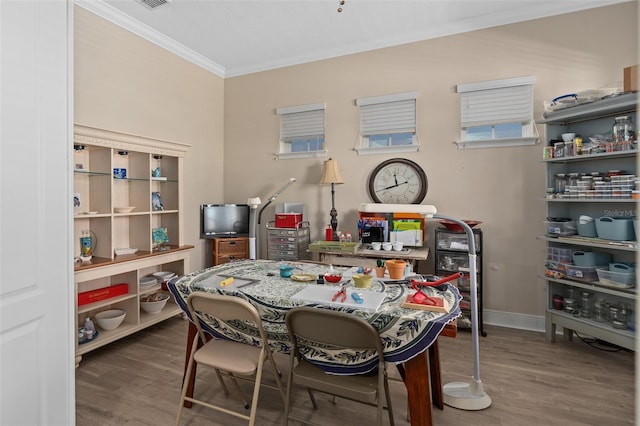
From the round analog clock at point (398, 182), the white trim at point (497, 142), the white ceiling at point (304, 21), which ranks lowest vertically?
the round analog clock at point (398, 182)

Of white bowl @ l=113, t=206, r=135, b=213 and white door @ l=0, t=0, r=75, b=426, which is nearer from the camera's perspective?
white door @ l=0, t=0, r=75, b=426

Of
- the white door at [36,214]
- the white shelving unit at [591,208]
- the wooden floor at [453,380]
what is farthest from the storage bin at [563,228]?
the white door at [36,214]

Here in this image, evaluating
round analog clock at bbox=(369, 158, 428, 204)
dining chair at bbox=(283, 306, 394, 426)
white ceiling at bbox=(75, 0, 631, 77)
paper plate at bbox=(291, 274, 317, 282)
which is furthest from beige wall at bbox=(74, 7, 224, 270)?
dining chair at bbox=(283, 306, 394, 426)

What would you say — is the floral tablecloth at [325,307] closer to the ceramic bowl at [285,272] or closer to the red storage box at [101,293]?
the ceramic bowl at [285,272]

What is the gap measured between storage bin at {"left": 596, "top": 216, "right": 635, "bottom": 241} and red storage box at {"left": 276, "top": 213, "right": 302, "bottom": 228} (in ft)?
10.1

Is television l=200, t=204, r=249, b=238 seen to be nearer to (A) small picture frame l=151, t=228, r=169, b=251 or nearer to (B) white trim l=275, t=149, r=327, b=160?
(A) small picture frame l=151, t=228, r=169, b=251

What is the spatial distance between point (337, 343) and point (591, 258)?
2.83 m

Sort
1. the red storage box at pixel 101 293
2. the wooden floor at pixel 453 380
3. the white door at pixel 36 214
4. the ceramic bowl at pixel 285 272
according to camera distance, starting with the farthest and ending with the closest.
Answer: the red storage box at pixel 101 293 < the ceramic bowl at pixel 285 272 < the wooden floor at pixel 453 380 < the white door at pixel 36 214

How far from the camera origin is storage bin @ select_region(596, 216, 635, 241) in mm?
2898

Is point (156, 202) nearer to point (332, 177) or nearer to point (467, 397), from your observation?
point (332, 177)

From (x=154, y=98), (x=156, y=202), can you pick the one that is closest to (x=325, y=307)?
(x=156, y=202)

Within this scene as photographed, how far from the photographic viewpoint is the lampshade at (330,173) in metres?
4.28

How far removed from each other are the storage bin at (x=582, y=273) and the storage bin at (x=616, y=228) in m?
0.33

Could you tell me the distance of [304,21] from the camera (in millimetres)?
3838
